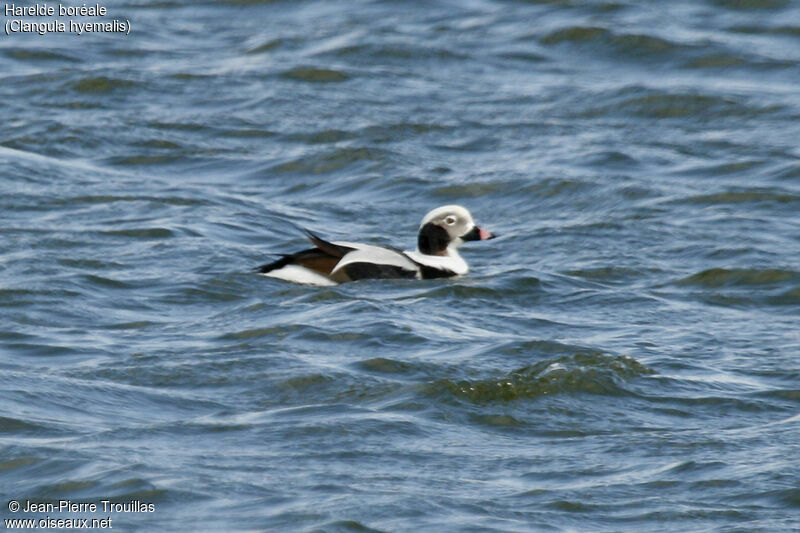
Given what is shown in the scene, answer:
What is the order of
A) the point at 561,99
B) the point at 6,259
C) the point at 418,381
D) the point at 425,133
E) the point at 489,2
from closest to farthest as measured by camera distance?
the point at 418,381
the point at 6,259
the point at 425,133
the point at 561,99
the point at 489,2

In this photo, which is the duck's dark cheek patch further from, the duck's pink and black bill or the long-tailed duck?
the duck's pink and black bill

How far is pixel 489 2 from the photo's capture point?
18.5m

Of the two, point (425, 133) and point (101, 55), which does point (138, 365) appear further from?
point (101, 55)

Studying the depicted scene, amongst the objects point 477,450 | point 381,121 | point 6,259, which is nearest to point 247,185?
point 381,121

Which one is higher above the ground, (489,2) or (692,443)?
(489,2)

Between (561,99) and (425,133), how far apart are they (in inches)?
62.2

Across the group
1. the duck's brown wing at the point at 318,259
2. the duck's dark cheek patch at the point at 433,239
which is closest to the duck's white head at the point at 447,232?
the duck's dark cheek patch at the point at 433,239

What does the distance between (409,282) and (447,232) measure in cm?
59

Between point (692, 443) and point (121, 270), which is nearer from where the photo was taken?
point (692, 443)

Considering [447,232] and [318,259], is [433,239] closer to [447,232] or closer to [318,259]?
[447,232]

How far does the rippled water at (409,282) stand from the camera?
244 inches

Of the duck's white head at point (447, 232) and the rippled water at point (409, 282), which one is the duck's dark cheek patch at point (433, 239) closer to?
the duck's white head at point (447, 232)

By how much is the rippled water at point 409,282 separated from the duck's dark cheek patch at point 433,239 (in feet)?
1.32

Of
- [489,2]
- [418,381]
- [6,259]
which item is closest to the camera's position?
[418,381]
